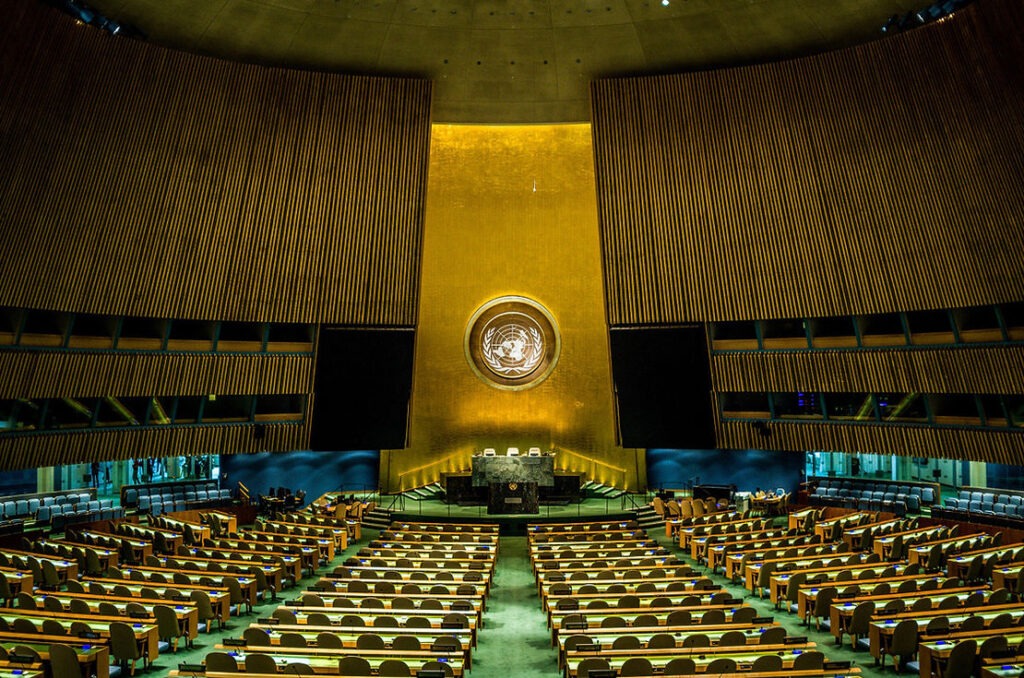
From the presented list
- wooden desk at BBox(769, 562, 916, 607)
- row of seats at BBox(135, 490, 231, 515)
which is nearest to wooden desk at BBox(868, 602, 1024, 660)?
wooden desk at BBox(769, 562, 916, 607)

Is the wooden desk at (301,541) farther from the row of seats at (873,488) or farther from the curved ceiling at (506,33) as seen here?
the row of seats at (873,488)

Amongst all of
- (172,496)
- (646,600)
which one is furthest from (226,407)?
(646,600)

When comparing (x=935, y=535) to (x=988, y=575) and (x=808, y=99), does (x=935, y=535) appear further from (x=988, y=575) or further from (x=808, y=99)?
(x=808, y=99)

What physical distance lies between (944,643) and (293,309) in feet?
44.7

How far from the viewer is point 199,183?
16812mm

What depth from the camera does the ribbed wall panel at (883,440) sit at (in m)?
15.6

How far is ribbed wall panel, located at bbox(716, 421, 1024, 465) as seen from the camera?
51.2ft

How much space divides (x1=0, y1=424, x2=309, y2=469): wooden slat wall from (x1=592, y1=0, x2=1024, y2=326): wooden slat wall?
790 cm

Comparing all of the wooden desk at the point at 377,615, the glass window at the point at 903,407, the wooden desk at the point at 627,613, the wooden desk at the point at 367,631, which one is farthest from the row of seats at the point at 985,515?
the wooden desk at the point at 367,631

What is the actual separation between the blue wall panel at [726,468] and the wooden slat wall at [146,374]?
33.3ft

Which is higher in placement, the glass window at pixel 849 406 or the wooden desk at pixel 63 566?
the glass window at pixel 849 406

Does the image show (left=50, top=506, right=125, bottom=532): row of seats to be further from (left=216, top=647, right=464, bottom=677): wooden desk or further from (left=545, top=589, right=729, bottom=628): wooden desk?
(left=545, top=589, right=729, bottom=628): wooden desk

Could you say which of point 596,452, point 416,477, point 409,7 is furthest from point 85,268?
point 596,452

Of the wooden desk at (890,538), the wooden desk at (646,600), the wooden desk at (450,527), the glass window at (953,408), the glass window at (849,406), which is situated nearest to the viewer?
the wooden desk at (646,600)
